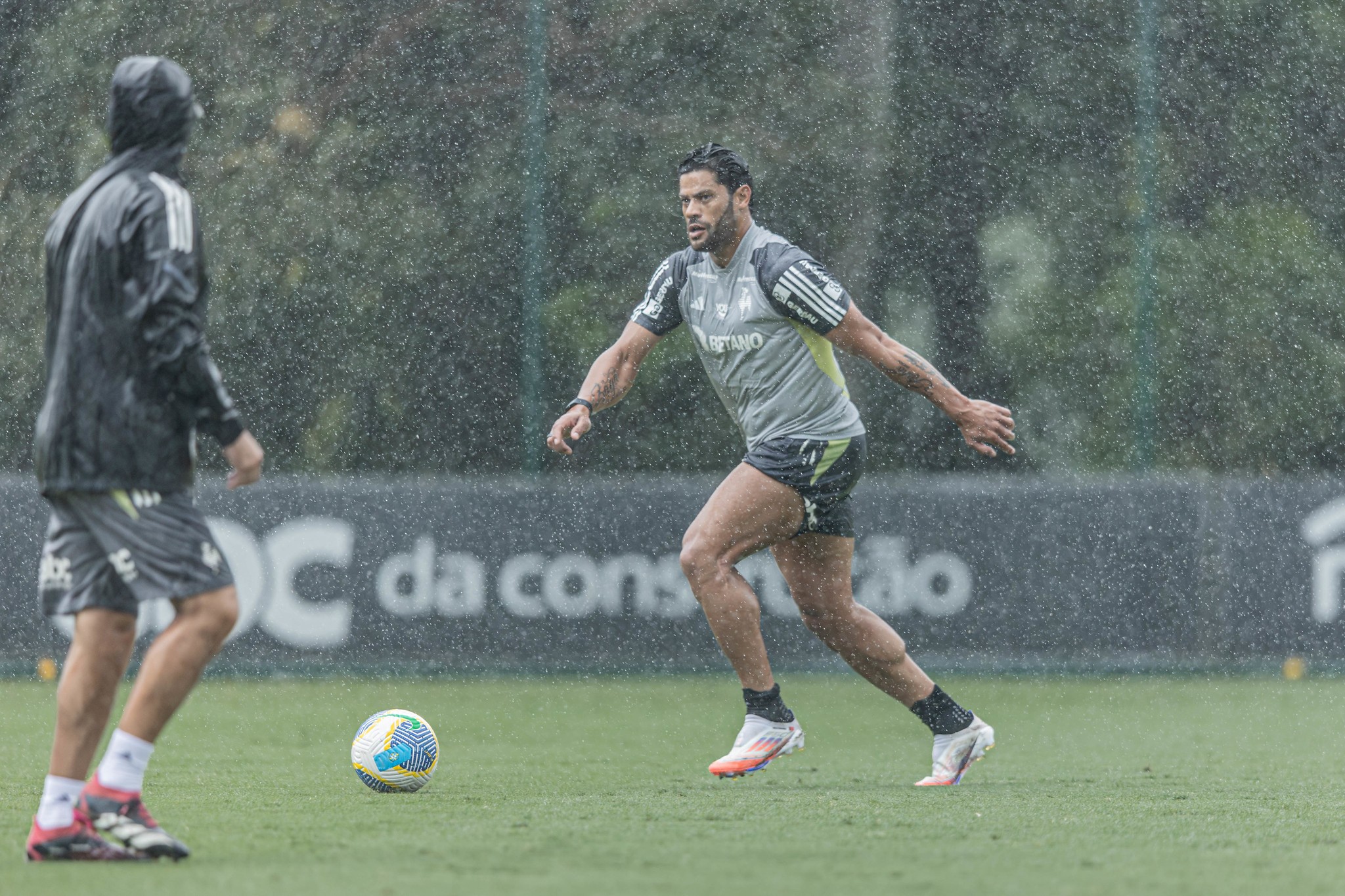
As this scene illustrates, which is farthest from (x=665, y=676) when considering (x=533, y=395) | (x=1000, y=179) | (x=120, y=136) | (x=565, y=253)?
(x=120, y=136)

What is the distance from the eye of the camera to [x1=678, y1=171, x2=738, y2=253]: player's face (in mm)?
7125

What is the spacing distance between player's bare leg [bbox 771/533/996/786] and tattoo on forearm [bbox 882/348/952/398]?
64cm

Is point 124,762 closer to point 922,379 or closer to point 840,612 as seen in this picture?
point 840,612

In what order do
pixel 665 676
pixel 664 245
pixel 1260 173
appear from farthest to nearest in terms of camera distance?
pixel 1260 173, pixel 664 245, pixel 665 676

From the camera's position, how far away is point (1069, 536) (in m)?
12.7

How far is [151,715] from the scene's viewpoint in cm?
480

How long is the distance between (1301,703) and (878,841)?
6.25m

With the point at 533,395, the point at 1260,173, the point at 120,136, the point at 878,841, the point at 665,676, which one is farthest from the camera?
the point at 1260,173

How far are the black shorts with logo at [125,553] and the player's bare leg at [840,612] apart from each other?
2691 mm

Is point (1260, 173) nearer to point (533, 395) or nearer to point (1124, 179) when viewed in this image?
point (1124, 179)

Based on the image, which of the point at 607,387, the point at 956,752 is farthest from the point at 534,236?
the point at 956,752

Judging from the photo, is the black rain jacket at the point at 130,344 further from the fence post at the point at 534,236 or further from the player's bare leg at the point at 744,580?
the fence post at the point at 534,236

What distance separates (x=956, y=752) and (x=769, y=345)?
1.55 metres

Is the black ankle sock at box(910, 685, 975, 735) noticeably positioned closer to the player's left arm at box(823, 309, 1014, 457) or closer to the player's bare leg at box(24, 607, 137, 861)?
the player's left arm at box(823, 309, 1014, 457)
